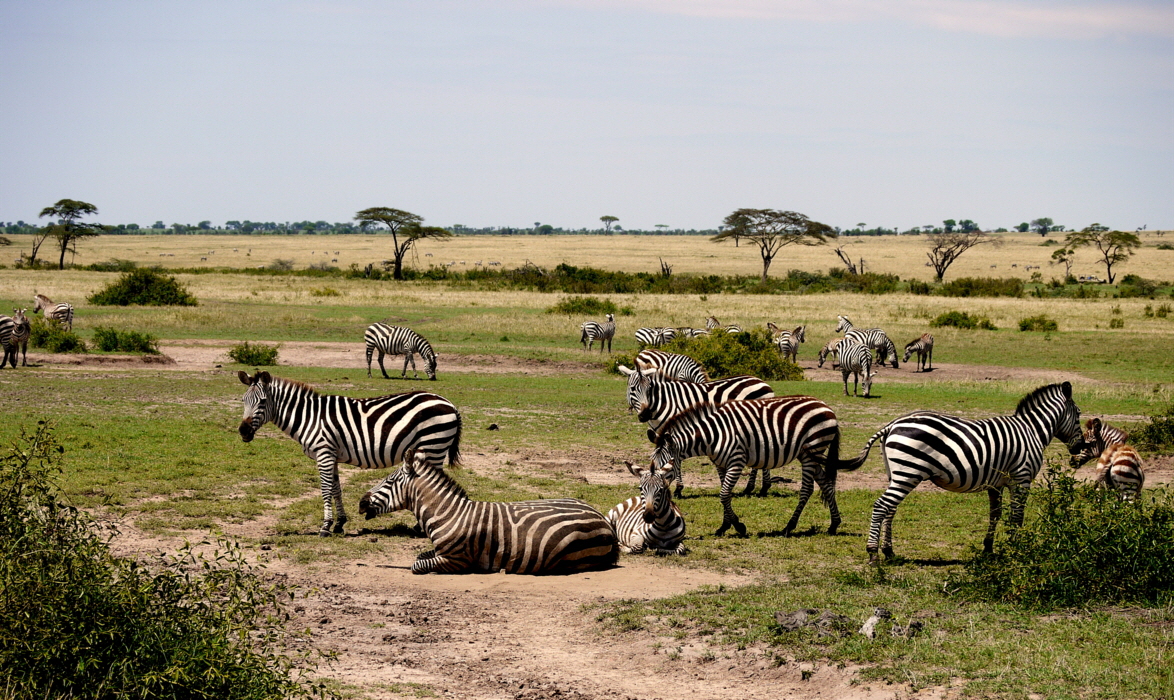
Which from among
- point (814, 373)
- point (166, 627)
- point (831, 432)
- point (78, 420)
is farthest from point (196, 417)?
point (814, 373)

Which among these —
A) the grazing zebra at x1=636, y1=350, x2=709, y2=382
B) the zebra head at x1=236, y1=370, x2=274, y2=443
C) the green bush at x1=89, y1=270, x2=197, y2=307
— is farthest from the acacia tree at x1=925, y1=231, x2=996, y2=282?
the zebra head at x1=236, y1=370, x2=274, y2=443

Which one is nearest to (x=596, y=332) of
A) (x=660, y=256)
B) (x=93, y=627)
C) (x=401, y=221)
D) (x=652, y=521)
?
(x=652, y=521)

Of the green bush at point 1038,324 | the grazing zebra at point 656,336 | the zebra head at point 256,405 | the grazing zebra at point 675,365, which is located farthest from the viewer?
the green bush at point 1038,324

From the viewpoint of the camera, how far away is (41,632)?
17.4ft

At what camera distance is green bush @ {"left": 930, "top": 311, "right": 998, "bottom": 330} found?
42.1 m

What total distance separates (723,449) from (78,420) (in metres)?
11.6

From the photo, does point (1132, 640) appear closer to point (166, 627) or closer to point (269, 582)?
point (166, 627)

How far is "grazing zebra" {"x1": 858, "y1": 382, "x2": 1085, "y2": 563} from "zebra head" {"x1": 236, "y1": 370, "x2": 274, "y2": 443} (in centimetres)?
681

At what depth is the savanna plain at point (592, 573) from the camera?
6.92 metres

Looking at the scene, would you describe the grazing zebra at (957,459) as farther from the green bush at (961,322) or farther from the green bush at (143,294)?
the green bush at (143,294)

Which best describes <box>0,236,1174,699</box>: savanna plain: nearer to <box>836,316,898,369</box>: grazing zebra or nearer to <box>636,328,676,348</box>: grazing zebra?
<box>836,316,898,369</box>: grazing zebra

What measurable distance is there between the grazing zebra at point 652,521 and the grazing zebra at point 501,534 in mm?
521

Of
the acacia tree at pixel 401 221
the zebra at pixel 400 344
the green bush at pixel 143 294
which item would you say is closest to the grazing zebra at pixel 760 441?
the zebra at pixel 400 344

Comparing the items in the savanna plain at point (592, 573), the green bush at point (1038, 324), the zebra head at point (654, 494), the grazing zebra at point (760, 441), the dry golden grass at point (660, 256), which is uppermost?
the dry golden grass at point (660, 256)
